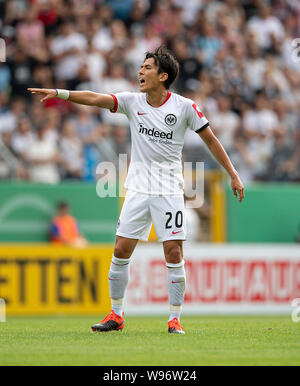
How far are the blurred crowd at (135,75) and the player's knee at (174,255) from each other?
657cm

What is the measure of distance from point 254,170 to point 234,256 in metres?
2.02

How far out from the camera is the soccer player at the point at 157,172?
8.03m

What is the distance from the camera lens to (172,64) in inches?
322

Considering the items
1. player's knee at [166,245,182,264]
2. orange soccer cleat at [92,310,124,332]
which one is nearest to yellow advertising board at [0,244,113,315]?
orange soccer cleat at [92,310,124,332]

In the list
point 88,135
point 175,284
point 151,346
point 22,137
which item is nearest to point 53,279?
point 22,137

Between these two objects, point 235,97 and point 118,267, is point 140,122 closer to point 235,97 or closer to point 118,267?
point 118,267

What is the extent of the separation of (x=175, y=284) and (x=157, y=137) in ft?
4.82

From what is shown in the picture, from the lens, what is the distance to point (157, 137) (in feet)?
26.4

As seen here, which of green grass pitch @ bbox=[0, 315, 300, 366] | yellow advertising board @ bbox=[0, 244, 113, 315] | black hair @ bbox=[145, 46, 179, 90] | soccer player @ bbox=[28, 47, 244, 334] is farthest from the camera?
yellow advertising board @ bbox=[0, 244, 113, 315]

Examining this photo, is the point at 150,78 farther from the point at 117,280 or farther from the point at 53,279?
the point at 53,279

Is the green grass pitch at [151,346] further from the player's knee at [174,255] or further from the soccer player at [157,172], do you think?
the player's knee at [174,255]

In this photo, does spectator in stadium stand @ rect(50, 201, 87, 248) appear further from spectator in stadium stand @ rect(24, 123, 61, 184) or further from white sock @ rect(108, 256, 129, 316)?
white sock @ rect(108, 256, 129, 316)

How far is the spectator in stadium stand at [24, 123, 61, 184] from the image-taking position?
14242 millimetres
